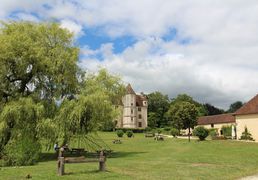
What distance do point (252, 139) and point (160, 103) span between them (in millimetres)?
70400

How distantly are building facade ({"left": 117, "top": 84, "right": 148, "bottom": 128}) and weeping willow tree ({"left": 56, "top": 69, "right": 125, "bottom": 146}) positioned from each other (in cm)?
6852

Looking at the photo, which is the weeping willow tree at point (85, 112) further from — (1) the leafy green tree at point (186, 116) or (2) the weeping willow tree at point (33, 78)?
(1) the leafy green tree at point (186, 116)

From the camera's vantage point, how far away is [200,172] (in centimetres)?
1756

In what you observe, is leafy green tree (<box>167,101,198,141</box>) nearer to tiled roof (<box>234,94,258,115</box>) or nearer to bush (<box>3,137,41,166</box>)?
tiled roof (<box>234,94,258,115</box>)

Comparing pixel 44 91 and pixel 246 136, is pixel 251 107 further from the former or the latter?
pixel 44 91

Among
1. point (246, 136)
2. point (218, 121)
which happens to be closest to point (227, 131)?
point (246, 136)

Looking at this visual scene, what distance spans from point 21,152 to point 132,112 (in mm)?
78598

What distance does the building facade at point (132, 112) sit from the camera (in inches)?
3915

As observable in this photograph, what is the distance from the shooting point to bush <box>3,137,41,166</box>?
21625mm

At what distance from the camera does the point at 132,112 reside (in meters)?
100

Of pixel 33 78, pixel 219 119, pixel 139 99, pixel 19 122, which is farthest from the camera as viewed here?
pixel 139 99

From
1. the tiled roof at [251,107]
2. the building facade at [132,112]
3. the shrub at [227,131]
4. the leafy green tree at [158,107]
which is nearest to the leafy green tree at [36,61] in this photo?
the tiled roof at [251,107]

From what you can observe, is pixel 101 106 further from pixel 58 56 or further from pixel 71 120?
pixel 58 56

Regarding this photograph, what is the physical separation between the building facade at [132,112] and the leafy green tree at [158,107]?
222 inches
